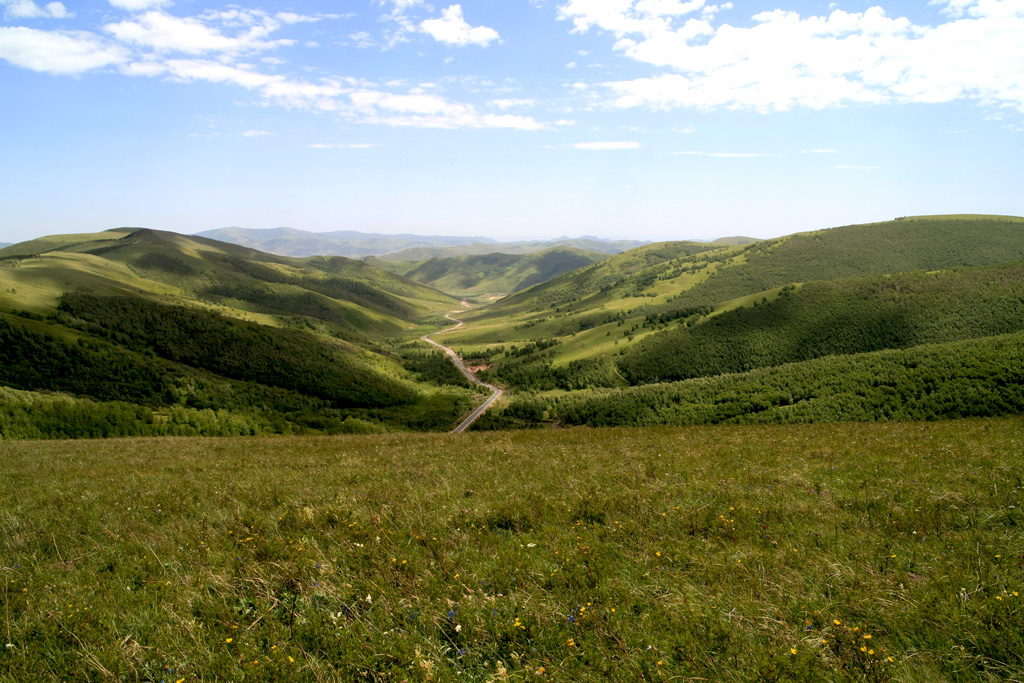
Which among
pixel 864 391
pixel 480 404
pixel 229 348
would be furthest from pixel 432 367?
pixel 864 391

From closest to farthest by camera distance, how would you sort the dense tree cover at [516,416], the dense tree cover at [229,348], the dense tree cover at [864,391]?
the dense tree cover at [864,391], the dense tree cover at [516,416], the dense tree cover at [229,348]

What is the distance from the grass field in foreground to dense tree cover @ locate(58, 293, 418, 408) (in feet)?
321

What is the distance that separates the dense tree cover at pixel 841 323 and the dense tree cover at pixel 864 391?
47178 mm

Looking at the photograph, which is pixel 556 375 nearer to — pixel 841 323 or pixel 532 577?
pixel 841 323

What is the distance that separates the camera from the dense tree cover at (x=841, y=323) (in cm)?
11738

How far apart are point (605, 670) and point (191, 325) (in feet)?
436

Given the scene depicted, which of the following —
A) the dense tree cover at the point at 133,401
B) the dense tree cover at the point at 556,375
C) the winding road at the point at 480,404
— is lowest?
the winding road at the point at 480,404

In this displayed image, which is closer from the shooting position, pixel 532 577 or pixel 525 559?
pixel 532 577

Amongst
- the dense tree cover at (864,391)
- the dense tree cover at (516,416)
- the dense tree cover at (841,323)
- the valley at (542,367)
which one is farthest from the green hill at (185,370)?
the dense tree cover at (841,323)

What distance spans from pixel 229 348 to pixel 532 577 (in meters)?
121

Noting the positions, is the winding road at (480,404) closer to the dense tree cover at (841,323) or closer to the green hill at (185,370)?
the green hill at (185,370)

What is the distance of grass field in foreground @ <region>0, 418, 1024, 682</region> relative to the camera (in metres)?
4.60

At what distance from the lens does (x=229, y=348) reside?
10556cm

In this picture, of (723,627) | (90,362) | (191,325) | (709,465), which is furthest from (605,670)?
(191,325)
